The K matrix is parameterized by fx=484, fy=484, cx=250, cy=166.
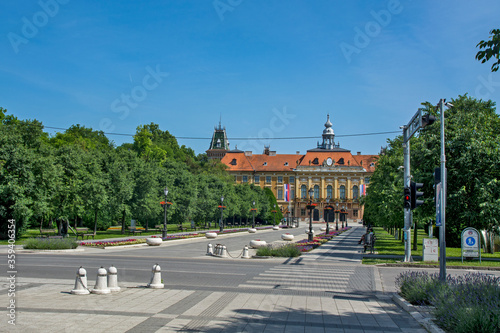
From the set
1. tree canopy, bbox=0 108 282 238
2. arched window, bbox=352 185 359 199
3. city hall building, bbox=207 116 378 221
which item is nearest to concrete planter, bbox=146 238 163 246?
tree canopy, bbox=0 108 282 238

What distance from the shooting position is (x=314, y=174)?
498ft

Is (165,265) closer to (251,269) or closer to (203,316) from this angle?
(251,269)

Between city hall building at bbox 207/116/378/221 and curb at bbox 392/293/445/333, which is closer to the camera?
curb at bbox 392/293/445/333

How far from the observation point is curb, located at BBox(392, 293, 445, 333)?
30.3 feet

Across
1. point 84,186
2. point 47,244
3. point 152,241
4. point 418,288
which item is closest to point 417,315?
point 418,288

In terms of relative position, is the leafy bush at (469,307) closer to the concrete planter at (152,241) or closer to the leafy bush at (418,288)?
the leafy bush at (418,288)

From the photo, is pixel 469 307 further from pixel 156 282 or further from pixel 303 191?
pixel 303 191

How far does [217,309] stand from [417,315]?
453cm

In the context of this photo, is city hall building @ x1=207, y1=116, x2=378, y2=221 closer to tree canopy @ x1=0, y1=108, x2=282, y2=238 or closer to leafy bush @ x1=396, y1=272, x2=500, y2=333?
tree canopy @ x1=0, y1=108, x2=282, y2=238

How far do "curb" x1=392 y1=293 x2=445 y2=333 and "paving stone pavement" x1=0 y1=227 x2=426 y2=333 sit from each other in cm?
14

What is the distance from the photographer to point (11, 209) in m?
36.0

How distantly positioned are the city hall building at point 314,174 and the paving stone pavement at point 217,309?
432 feet

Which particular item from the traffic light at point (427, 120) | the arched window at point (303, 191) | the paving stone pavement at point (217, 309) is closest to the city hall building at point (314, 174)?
the arched window at point (303, 191)

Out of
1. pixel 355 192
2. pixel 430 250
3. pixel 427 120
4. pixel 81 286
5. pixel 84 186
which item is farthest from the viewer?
pixel 355 192
